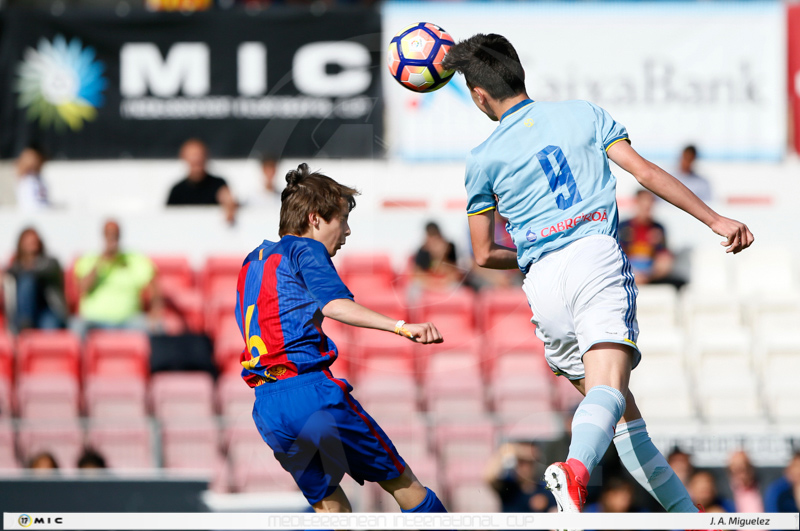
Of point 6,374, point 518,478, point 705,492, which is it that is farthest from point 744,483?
point 6,374

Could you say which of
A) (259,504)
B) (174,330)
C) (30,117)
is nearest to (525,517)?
(259,504)

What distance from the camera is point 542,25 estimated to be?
11.7 metres

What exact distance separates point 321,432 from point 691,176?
7270 mm

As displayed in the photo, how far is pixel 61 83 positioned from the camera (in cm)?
1175

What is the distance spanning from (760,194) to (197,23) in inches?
274

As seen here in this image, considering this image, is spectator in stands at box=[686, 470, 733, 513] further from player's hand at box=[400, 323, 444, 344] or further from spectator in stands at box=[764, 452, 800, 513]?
player's hand at box=[400, 323, 444, 344]

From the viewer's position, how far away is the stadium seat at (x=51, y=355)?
8.94m

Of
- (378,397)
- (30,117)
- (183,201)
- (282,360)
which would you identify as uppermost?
(30,117)

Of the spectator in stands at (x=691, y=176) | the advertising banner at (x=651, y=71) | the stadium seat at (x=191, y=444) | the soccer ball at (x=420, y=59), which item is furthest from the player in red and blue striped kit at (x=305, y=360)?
the advertising banner at (x=651, y=71)

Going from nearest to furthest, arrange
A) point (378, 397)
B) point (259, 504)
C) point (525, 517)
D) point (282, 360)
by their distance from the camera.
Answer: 1. point (525, 517)
2. point (282, 360)
3. point (259, 504)
4. point (378, 397)

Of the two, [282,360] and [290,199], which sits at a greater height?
[290,199]

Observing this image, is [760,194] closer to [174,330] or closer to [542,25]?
[542,25]

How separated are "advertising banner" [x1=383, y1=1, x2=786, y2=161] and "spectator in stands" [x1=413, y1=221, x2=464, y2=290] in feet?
9.65

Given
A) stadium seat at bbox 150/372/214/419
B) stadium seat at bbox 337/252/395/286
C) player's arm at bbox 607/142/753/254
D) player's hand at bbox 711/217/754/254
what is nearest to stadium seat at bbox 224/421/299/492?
stadium seat at bbox 150/372/214/419
